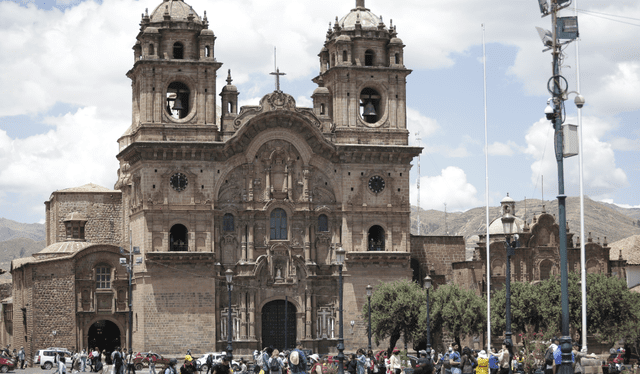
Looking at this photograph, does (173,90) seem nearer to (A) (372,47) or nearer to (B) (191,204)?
(B) (191,204)

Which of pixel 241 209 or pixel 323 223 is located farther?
pixel 323 223

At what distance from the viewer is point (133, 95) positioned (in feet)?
209

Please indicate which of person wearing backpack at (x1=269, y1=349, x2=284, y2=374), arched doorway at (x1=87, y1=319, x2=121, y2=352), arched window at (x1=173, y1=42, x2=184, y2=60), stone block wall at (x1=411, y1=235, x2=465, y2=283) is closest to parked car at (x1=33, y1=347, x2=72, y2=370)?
arched doorway at (x1=87, y1=319, x2=121, y2=352)

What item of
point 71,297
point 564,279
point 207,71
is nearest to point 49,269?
point 71,297

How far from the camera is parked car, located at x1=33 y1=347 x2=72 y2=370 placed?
61.2 metres

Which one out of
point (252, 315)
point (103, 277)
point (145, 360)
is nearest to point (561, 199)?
point (145, 360)

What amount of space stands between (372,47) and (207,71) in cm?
1073

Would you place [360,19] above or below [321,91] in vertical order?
above

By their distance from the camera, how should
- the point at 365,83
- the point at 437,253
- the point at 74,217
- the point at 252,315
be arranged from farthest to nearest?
the point at 74,217 → the point at 437,253 → the point at 365,83 → the point at 252,315

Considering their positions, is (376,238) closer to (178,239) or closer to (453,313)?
(453,313)

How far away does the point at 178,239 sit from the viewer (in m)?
61.2

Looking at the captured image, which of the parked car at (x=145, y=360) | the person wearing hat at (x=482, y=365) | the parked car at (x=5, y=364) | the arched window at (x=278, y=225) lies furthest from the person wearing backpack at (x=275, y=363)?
the arched window at (x=278, y=225)

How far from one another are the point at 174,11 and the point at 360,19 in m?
11.9

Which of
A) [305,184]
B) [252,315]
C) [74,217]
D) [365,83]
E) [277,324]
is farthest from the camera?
[74,217]
